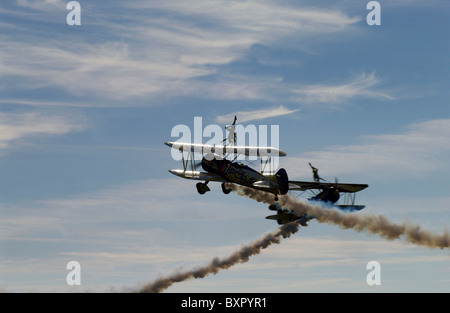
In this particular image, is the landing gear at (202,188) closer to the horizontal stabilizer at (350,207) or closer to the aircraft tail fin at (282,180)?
the aircraft tail fin at (282,180)

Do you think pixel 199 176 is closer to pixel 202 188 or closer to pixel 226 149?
pixel 202 188

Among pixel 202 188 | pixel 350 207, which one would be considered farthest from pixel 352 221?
pixel 202 188

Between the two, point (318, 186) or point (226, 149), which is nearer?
point (318, 186)

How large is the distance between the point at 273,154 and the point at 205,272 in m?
18.3

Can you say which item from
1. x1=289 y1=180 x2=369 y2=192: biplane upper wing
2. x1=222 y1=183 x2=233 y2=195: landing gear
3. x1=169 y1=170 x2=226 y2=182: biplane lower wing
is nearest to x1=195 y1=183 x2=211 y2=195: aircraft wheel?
x1=169 y1=170 x2=226 y2=182: biplane lower wing

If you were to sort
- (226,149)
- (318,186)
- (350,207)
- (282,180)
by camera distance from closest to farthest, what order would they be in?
(282,180)
(350,207)
(318,186)
(226,149)

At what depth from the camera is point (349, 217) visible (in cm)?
7069

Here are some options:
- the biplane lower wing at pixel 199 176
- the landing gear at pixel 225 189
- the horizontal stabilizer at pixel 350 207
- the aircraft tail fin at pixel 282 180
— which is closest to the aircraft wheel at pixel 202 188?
the biplane lower wing at pixel 199 176

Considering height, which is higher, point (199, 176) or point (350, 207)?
point (199, 176)
